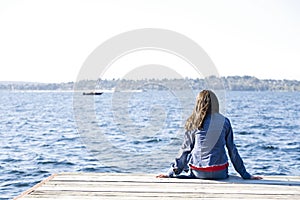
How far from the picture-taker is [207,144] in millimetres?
6055

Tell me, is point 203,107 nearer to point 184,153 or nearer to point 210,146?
point 210,146

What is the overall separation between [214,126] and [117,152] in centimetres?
1108

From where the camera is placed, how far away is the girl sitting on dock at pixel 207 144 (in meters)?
6.05

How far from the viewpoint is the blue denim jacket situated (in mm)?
6047

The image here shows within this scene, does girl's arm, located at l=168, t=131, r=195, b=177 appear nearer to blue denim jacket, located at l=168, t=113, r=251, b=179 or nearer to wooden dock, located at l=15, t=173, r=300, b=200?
blue denim jacket, located at l=168, t=113, r=251, b=179

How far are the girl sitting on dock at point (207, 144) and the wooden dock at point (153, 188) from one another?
0.59ft

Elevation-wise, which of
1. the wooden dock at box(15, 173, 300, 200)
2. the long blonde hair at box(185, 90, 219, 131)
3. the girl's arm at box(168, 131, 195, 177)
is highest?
the long blonde hair at box(185, 90, 219, 131)

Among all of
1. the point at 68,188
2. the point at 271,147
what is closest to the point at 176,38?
the point at 68,188

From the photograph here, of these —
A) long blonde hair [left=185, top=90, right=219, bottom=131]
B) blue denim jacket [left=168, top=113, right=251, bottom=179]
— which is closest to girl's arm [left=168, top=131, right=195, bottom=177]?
blue denim jacket [left=168, top=113, right=251, bottom=179]

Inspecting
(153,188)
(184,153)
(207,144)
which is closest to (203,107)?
(207,144)

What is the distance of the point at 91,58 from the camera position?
10.6 m

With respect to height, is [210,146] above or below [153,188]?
above

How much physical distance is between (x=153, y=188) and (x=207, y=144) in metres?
0.96

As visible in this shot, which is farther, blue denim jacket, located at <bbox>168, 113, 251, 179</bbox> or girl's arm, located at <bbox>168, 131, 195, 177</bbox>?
girl's arm, located at <bbox>168, 131, 195, 177</bbox>
